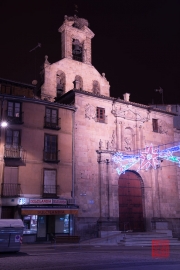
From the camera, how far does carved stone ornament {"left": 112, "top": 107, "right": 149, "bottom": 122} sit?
32.1m

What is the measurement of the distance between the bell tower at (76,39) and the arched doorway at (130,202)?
602 inches

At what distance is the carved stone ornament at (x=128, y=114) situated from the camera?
3210cm

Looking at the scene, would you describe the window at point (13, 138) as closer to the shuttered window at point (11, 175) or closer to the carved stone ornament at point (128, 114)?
the shuttered window at point (11, 175)

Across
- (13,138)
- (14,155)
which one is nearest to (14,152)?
(14,155)

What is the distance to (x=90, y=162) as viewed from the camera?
29281mm

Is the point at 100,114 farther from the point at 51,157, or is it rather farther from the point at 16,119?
the point at 16,119

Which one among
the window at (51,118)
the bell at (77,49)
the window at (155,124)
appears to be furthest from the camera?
the bell at (77,49)

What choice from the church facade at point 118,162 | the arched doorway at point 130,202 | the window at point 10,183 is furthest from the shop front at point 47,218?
the arched doorway at point 130,202

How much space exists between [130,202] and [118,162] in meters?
4.09

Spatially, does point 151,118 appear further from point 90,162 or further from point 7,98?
point 7,98

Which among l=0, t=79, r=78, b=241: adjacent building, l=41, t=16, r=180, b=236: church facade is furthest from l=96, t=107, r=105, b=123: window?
l=0, t=79, r=78, b=241: adjacent building

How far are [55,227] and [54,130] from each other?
8.03 meters

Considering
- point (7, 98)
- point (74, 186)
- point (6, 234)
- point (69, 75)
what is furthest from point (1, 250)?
point (69, 75)

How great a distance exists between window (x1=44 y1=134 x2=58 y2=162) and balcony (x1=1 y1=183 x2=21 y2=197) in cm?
351
